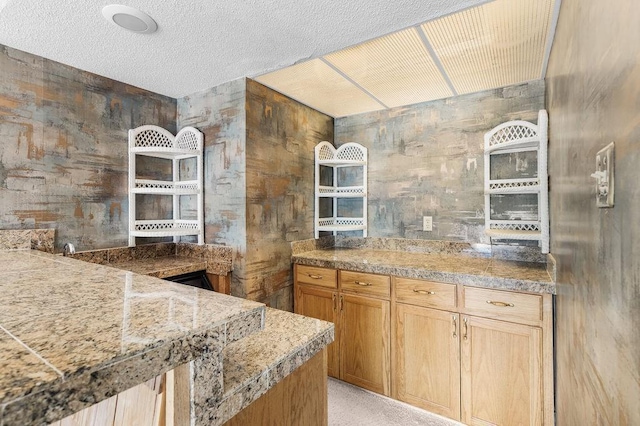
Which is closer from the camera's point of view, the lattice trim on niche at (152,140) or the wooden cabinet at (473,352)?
the wooden cabinet at (473,352)

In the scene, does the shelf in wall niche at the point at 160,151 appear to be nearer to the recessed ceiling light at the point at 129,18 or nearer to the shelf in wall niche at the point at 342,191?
the recessed ceiling light at the point at 129,18

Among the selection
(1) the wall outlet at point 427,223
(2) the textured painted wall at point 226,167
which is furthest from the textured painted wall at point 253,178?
(1) the wall outlet at point 427,223

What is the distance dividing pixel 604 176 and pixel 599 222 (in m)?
0.15

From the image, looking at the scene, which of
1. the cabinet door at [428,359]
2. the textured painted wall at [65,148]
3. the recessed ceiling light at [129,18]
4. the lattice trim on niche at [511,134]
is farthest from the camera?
the lattice trim on niche at [511,134]

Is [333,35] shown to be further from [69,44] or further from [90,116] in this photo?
[90,116]

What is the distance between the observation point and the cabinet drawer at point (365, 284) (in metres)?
2.21

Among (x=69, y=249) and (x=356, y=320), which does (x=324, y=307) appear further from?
(x=69, y=249)

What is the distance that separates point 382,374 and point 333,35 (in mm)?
2236

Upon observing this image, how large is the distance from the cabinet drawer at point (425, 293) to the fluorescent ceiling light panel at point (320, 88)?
5.01 ft

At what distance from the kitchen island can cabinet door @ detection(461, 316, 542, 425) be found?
1295 mm

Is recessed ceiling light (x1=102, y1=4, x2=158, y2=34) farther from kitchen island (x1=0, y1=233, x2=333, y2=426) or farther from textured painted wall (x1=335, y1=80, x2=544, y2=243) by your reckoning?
textured painted wall (x1=335, y1=80, x2=544, y2=243)

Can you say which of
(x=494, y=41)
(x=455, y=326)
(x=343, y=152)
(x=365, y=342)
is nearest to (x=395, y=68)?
(x=494, y=41)

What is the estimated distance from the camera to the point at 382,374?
7.27 feet

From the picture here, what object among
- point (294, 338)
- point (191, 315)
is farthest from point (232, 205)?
point (191, 315)
